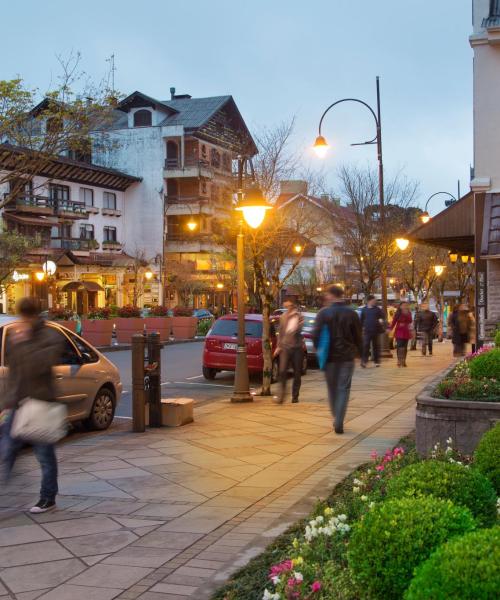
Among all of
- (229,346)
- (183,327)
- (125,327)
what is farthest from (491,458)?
(183,327)

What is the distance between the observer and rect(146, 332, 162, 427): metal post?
11320 millimetres

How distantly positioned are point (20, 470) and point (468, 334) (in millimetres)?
16961

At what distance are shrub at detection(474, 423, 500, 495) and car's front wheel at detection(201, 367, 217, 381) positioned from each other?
45.8 feet

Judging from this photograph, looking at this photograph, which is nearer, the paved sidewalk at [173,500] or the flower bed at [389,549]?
the flower bed at [389,549]

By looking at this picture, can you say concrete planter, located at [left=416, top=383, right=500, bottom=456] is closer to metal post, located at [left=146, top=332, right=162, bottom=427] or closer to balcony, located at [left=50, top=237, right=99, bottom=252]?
metal post, located at [left=146, top=332, right=162, bottom=427]

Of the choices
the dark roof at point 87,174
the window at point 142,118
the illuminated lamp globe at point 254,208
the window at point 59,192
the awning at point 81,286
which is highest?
the window at point 142,118

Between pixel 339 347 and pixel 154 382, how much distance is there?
285 cm

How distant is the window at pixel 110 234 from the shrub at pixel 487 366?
52579 mm

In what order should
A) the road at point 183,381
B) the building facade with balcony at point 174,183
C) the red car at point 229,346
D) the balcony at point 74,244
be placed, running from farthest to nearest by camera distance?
1. the building facade with balcony at point 174,183
2. the balcony at point 74,244
3. the red car at point 229,346
4. the road at point 183,381

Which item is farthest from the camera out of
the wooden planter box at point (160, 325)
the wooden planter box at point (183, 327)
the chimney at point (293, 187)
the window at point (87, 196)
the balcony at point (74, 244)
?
the window at point (87, 196)

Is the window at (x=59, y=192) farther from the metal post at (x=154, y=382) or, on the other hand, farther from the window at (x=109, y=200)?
the metal post at (x=154, y=382)

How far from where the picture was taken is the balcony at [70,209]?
52.1m

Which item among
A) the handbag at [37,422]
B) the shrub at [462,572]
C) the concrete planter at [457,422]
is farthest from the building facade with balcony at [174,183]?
the shrub at [462,572]

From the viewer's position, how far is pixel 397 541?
10.9 ft
